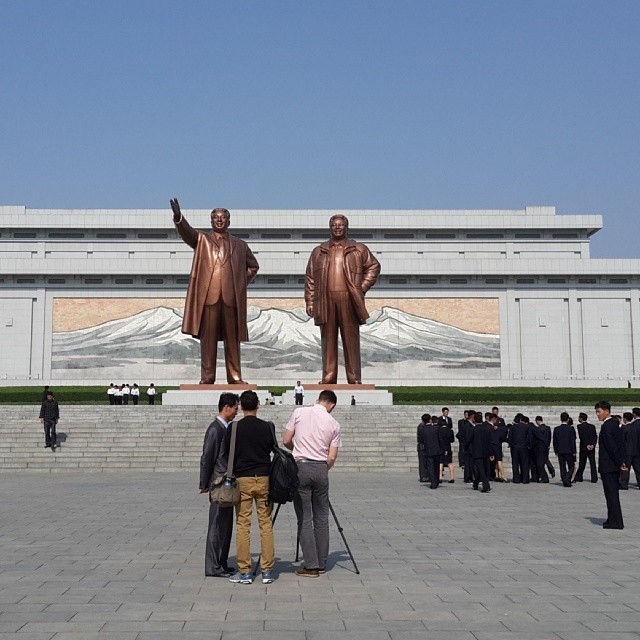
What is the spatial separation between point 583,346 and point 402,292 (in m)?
8.32

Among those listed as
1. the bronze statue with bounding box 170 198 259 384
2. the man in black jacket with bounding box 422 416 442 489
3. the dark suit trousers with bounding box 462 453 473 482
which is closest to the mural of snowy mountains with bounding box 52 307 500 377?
the bronze statue with bounding box 170 198 259 384

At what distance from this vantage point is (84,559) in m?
6.29

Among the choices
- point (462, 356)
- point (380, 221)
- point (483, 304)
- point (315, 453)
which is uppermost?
point (380, 221)

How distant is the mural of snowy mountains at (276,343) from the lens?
33.4 metres

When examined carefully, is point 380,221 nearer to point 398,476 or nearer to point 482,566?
point 398,476

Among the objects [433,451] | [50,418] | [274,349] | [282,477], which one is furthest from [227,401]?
[274,349]

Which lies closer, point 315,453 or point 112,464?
point 315,453

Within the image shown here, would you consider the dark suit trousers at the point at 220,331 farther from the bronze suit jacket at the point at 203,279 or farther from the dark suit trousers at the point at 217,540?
the dark suit trousers at the point at 217,540

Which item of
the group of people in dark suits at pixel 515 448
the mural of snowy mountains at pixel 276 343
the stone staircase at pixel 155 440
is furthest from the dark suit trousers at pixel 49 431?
the mural of snowy mountains at pixel 276 343

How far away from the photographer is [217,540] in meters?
5.79

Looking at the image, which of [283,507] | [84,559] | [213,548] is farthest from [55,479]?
[213,548]

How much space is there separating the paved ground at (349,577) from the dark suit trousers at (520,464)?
2616 millimetres

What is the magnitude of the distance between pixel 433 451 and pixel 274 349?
2233cm

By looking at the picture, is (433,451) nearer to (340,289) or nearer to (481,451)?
(481,451)
